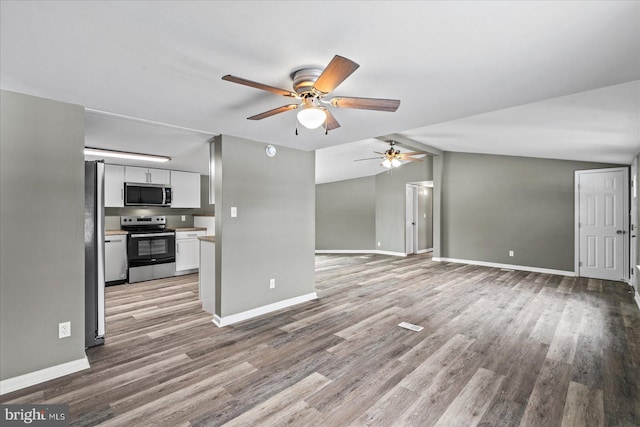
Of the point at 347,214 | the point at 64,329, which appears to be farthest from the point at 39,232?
the point at 347,214

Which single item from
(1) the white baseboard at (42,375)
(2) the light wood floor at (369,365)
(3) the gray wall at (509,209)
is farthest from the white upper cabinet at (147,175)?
(3) the gray wall at (509,209)

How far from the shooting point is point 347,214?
29.9ft

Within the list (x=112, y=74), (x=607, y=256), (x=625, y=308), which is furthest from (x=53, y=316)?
(x=607, y=256)

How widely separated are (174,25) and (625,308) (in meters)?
5.82

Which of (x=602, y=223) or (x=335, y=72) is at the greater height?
(x=335, y=72)

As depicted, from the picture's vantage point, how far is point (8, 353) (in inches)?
83.0

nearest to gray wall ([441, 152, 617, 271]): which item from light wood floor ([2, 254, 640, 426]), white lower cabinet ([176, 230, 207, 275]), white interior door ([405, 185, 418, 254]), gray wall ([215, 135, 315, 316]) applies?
white interior door ([405, 185, 418, 254])

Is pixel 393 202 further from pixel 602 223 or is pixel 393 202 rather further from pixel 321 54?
pixel 321 54

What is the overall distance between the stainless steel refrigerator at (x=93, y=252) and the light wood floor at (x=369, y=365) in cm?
21

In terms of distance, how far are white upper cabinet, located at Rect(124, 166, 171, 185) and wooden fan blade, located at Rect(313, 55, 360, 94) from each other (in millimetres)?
4915

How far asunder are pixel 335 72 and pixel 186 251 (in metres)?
5.30

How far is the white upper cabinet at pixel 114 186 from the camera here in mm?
5008

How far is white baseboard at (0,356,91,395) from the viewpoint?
2.09 meters

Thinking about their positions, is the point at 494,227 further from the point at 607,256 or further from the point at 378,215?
the point at 378,215
